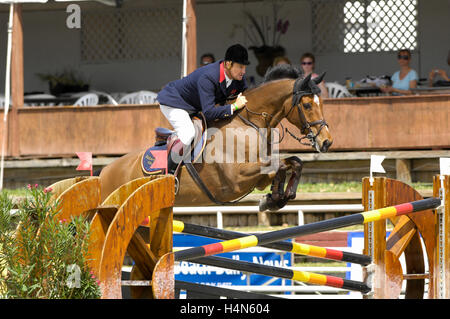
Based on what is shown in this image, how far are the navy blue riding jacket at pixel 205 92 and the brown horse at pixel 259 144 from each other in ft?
0.59

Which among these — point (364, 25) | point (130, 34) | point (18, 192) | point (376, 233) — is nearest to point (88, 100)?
point (18, 192)

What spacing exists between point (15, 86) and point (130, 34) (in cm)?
307

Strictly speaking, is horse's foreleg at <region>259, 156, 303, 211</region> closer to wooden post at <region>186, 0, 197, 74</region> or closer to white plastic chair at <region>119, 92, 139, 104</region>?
wooden post at <region>186, 0, 197, 74</region>

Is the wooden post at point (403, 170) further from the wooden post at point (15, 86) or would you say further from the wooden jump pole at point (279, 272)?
the wooden jump pole at point (279, 272)

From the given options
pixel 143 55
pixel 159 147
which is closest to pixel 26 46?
pixel 143 55

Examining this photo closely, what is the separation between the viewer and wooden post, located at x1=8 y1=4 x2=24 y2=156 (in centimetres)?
1284

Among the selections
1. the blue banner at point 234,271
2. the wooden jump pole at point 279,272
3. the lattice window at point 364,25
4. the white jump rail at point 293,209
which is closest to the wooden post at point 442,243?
the wooden jump pole at point 279,272

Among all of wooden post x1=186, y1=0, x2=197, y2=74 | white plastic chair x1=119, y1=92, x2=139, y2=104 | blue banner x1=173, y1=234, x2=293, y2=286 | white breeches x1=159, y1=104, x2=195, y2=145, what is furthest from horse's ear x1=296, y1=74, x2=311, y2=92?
white plastic chair x1=119, y1=92, x2=139, y2=104

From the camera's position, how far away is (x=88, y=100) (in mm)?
13477

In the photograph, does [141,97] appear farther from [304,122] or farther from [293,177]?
[293,177]

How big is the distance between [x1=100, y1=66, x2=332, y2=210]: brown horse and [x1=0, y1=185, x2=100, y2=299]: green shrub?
2.68m
